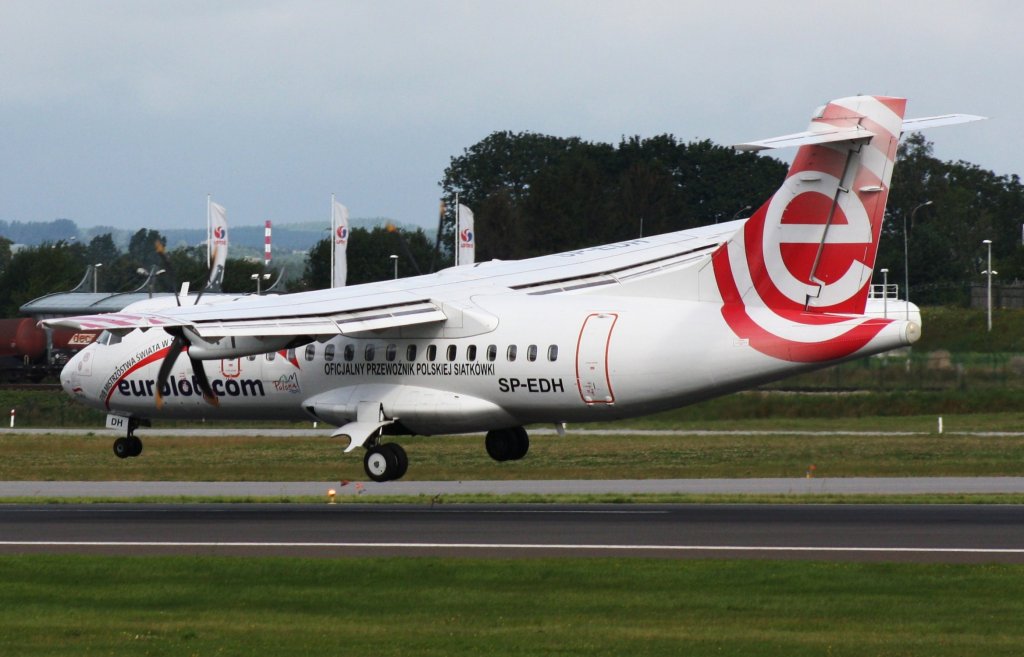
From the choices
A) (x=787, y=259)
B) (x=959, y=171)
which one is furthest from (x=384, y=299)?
(x=959, y=171)

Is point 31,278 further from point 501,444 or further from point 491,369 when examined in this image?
point 491,369

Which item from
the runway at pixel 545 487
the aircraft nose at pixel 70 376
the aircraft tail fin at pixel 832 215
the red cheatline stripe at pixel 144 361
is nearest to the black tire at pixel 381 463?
the runway at pixel 545 487

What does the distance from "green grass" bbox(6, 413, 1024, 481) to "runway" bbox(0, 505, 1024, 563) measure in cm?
988

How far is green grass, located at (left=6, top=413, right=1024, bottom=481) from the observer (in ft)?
133

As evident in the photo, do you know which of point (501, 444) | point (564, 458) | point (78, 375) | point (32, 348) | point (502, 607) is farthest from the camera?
point (32, 348)

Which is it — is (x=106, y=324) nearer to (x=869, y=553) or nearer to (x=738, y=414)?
(x=869, y=553)

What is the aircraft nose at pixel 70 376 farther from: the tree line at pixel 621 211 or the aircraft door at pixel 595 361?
the tree line at pixel 621 211

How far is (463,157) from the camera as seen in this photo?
134 meters

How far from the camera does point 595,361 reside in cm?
3300

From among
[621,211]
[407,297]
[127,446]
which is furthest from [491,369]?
[621,211]

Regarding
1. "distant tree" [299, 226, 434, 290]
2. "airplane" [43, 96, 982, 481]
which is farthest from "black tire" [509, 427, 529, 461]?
"distant tree" [299, 226, 434, 290]

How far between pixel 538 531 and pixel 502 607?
295 inches

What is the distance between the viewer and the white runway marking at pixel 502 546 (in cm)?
2236

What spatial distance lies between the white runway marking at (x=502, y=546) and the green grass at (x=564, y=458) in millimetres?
14912
